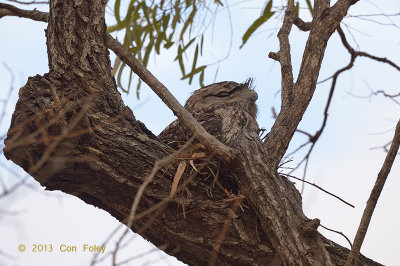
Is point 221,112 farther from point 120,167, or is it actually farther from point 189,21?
point 120,167

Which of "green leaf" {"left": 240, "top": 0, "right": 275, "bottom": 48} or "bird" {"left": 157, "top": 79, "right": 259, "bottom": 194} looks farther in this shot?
"green leaf" {"left": 240, "top": 0, "right": 275, "bottom": 48}

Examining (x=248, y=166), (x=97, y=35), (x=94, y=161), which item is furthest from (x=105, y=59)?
(x=248, y=166)

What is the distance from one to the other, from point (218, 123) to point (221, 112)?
250 mm

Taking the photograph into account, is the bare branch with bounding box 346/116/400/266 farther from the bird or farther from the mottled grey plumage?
the mottled grey plumage

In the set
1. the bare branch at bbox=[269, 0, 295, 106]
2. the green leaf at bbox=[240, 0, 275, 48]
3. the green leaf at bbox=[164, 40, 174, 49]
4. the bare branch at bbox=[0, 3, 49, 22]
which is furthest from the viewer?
the green leaf at bbox=[164, 40, 174, 49]

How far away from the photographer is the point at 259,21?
308 centimetres

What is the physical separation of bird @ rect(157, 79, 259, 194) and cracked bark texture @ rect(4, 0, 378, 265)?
0.10m

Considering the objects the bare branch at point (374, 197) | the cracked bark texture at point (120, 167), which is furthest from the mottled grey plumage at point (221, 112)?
the bare branch at point (374, 197)

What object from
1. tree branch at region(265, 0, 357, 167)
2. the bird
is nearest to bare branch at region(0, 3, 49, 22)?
the bird

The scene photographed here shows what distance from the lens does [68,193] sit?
7.23ft

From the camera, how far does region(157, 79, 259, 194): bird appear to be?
236 cm

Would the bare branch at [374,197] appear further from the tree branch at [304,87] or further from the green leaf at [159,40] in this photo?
the green leaf at [159,40]

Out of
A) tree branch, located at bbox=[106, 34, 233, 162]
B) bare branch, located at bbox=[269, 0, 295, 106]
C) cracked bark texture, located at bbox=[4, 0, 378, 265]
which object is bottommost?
cracked bark texture, located at bbox=[4, 0, 378, 265]

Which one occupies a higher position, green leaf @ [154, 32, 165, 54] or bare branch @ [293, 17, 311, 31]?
bare branch @ [293, 17, 311, 31]
